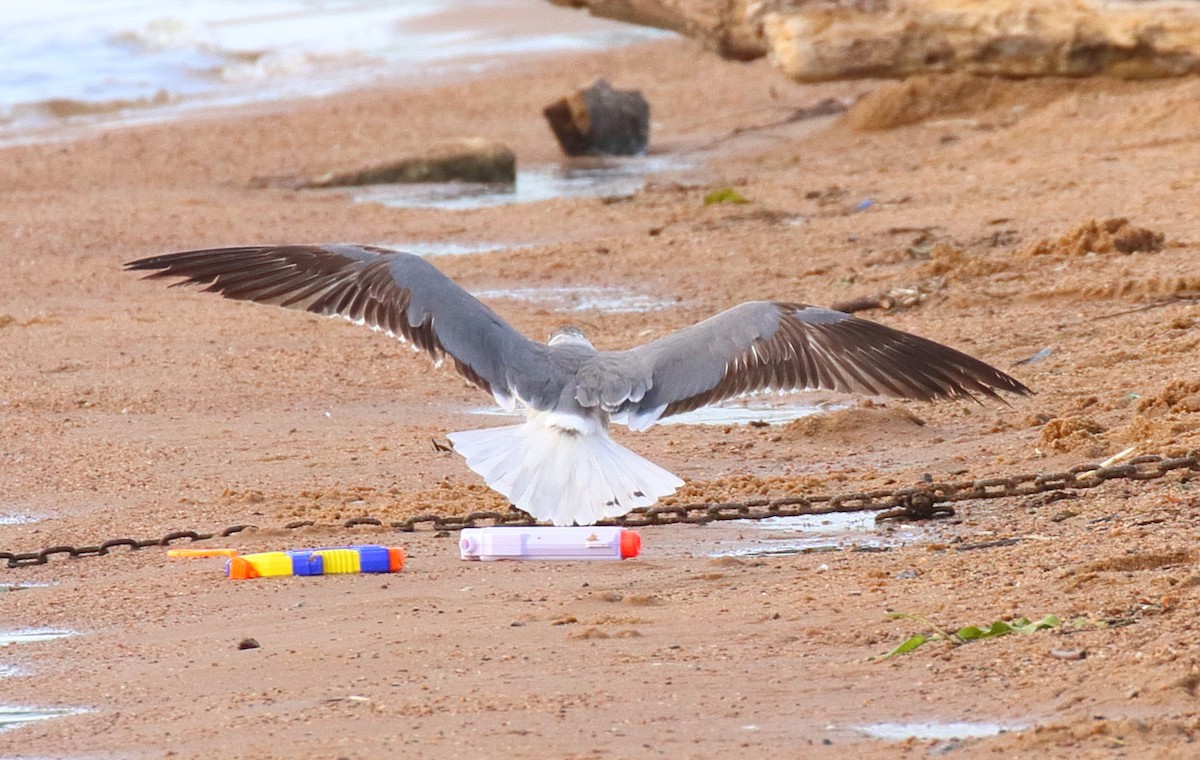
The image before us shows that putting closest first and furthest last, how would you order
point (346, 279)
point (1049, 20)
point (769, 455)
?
point (346, 279) < point (769, 455) < point (1049, 20)

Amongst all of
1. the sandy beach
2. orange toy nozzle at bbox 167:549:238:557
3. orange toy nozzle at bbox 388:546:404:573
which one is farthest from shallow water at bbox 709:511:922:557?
orange toy nozzle at bbox 167:549:238:557

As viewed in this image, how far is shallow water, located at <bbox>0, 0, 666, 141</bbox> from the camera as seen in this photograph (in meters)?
23.0

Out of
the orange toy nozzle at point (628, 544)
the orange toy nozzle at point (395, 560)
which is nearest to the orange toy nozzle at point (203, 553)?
the orange toy nozzle at point (395, 560)

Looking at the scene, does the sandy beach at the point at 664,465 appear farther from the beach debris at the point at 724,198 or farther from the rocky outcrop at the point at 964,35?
the rocky outcrop at the point at 964,35

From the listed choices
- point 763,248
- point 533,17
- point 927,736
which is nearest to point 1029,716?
point 927,736

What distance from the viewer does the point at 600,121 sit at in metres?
15.8

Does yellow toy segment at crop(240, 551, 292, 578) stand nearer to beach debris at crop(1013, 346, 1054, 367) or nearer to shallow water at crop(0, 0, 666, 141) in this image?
beach debris at crop(1013, 346, 1054, 367)

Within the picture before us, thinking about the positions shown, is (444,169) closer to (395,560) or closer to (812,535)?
(812,535)

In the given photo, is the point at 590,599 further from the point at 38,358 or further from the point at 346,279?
the point at 38,358

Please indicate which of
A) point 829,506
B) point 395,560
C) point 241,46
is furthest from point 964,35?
point 241,46

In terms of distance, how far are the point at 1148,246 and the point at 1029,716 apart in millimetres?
5776

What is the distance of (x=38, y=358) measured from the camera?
335 inches

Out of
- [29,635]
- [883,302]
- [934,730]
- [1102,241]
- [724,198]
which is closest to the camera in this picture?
[934,730]

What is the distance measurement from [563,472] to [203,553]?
113cm
